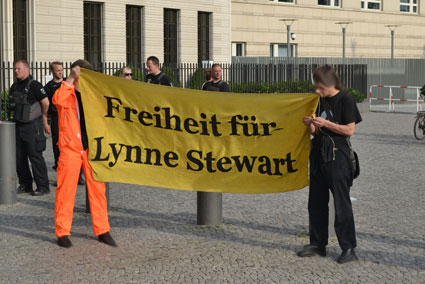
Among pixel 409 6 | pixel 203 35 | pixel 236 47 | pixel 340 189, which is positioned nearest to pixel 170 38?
pixel 203 35

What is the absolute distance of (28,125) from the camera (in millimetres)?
10750

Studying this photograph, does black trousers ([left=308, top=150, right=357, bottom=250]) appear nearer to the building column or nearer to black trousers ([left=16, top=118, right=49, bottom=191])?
black trousers ([left=16, top=118, right=49, bottom=191])

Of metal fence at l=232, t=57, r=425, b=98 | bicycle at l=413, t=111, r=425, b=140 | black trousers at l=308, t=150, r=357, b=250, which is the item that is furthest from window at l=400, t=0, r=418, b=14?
black trousers at l=308, t=150, r=357, b=250

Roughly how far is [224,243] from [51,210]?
2640mm

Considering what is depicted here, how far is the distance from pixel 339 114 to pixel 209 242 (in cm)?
177

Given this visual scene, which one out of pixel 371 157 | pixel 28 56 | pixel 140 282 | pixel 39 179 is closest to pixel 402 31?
pixel 28 56

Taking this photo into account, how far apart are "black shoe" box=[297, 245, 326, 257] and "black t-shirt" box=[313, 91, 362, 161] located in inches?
33.7

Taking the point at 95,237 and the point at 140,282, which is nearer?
the point at 140,282

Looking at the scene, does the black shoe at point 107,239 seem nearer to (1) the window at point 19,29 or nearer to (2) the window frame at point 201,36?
(1) the window at point 19,29

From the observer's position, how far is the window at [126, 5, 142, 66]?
34.7 meters

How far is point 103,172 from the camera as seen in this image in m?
7.56

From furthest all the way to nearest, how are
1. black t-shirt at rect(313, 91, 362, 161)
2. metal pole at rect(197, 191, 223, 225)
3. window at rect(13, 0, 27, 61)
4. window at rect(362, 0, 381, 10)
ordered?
window at rect(362, 0, 381, 10)
window at rect(13, 0, 27, 61)
metal pole at rect(197, 191, 223, 225)
black t-shirt at rect(313, 91, 362, 161)

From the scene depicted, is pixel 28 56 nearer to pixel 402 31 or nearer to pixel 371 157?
pixel 371 157

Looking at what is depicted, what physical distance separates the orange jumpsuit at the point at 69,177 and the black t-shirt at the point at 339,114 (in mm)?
2076
